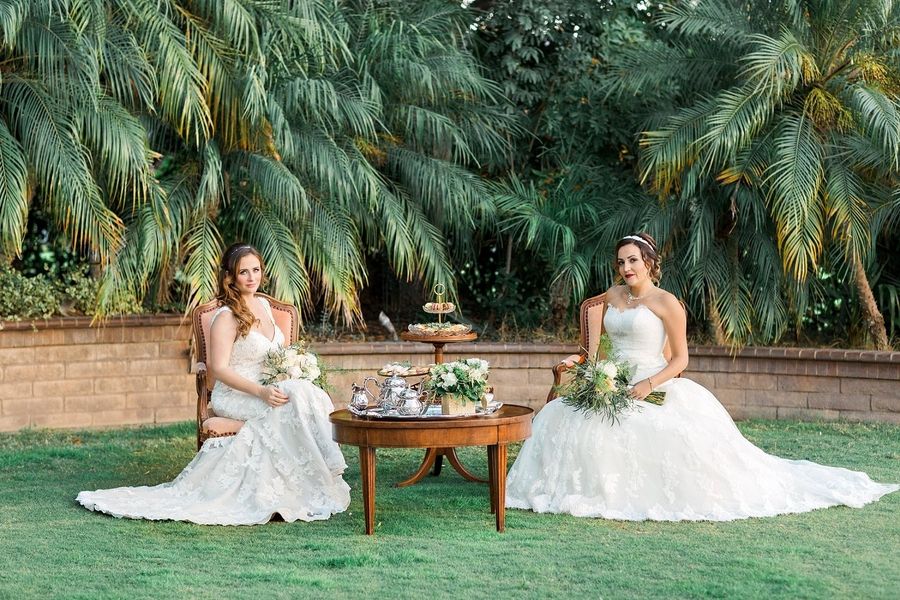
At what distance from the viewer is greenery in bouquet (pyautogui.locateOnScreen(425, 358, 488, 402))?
19.7ft

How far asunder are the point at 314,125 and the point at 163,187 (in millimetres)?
1383

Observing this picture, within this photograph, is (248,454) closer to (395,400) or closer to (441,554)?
(395,400)

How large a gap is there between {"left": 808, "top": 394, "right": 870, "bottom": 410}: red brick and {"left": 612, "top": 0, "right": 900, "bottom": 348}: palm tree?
693 millimetres

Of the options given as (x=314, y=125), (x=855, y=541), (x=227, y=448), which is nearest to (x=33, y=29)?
(x=314, y=125)

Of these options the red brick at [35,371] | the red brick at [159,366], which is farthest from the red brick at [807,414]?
the red brick at [35,371]

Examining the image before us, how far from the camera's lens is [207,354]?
7.25 m

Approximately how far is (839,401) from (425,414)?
5067 millimetres

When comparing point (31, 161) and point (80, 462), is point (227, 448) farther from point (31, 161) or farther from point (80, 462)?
point (31, 161)

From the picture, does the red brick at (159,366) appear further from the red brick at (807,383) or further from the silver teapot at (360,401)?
the red brick at (807,383)

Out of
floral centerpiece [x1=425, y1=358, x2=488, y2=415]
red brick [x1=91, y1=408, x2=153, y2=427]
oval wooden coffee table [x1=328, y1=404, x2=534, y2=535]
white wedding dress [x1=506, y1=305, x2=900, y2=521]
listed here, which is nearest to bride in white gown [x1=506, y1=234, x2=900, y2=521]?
white wedding dress [x1=506, y1=305, x2=900, y2=521]

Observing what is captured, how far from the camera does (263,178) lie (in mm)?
9711

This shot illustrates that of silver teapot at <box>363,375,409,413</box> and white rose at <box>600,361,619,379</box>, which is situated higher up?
white rose at <box>600,361,619,379</box>

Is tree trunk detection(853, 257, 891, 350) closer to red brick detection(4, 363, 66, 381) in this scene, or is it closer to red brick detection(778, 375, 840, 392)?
red brick detection(778, 375, 840, 392)

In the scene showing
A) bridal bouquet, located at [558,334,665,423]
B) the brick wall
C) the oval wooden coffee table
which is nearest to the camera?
the oval wooden coffee table
